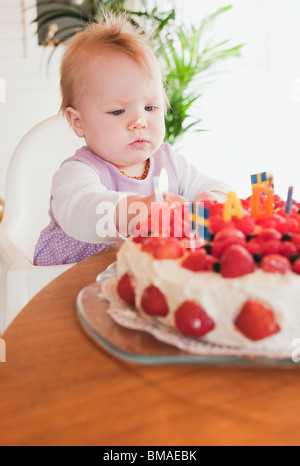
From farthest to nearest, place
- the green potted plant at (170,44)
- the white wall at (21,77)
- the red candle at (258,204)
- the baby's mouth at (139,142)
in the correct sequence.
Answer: the white wall at (21,77), the green potted plant at (170,44), the baby's mouth at (139,142), the red candle at (258,204)

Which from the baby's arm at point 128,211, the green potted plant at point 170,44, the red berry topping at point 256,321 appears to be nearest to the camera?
the red berry topping at point 256,321

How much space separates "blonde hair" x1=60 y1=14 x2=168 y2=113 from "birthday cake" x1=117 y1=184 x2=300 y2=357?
0.72 metres

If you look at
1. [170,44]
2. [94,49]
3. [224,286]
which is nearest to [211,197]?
[94,49]

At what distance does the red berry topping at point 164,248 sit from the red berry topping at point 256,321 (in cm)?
13

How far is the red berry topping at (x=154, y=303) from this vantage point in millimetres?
673

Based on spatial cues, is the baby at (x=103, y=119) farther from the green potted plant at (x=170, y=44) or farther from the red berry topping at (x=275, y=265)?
the green potted plant at (x=170, y=44)

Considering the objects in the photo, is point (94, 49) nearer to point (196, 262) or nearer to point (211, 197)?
point (211, 197)

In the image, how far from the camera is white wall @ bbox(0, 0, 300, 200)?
3436 millimetres

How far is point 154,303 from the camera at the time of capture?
677mm

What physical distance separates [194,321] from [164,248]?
0.12 m

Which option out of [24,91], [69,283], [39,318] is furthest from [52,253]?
[24,91]

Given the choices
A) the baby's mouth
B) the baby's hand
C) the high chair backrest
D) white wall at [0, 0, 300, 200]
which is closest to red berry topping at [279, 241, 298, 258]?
the baby's hand
